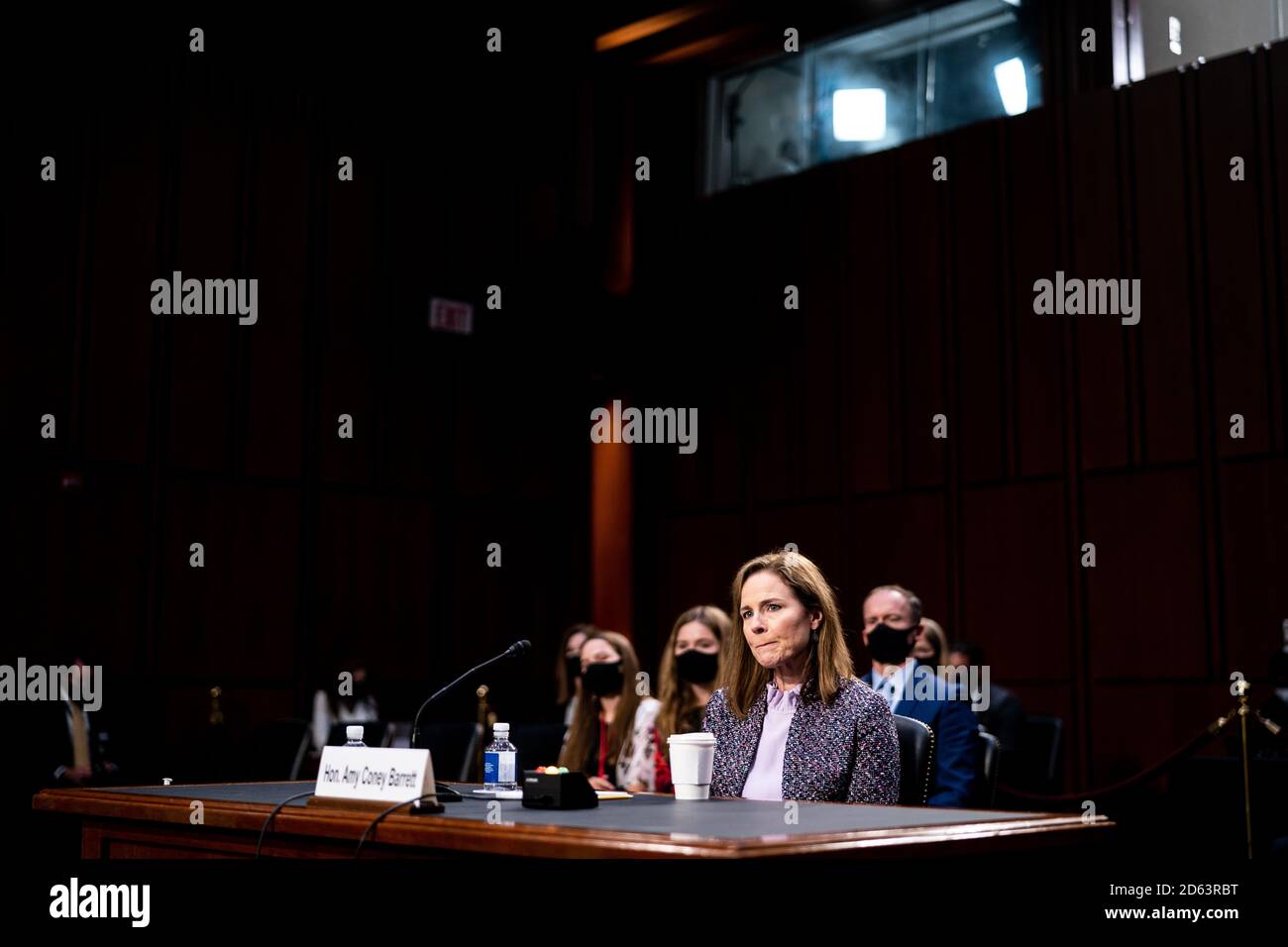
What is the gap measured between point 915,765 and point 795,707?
405mm

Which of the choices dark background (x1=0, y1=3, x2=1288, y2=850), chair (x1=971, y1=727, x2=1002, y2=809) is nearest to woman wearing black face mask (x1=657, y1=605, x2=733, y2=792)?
chair (x1=971, y1=727, x2=1002, y2=809)

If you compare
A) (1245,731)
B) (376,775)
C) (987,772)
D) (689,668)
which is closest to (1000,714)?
(1245,731)

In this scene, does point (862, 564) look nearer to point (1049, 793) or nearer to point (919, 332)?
point (919, 332)

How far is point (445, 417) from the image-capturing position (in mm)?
10367

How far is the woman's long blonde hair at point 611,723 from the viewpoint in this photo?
5301mm

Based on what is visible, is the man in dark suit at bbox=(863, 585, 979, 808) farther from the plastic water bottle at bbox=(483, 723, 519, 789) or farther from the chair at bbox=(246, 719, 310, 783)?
the chair at bbox=(246, 719, 310, 783)

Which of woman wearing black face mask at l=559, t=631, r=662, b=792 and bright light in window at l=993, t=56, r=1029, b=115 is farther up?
bright light in window at l=993, t=56, r=1029, b=115

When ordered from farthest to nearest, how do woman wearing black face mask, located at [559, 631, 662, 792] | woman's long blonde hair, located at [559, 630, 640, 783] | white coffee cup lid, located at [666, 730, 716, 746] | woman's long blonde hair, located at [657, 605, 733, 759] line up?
woman's long blonde hair, located at [559, 630, 640, 783], woman wearing black face mask, located at [559, 631, 662, 792], woman's long blonde hair, located at [657, 605, 733, 759], white coffee cup lid, located at [666, 730, 716, 746]

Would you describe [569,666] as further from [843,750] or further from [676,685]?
[843,750]

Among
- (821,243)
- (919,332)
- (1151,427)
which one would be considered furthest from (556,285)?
(1151,427)

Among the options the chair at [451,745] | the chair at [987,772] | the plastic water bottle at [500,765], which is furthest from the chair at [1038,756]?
the plastic water bottle at [500,765]

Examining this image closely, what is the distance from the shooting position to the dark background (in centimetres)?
802

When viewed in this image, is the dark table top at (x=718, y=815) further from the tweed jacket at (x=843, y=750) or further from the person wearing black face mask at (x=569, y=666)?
the person wearing black face mask at (x=569, y=666)

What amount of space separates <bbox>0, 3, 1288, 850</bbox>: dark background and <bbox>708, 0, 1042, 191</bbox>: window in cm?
22
